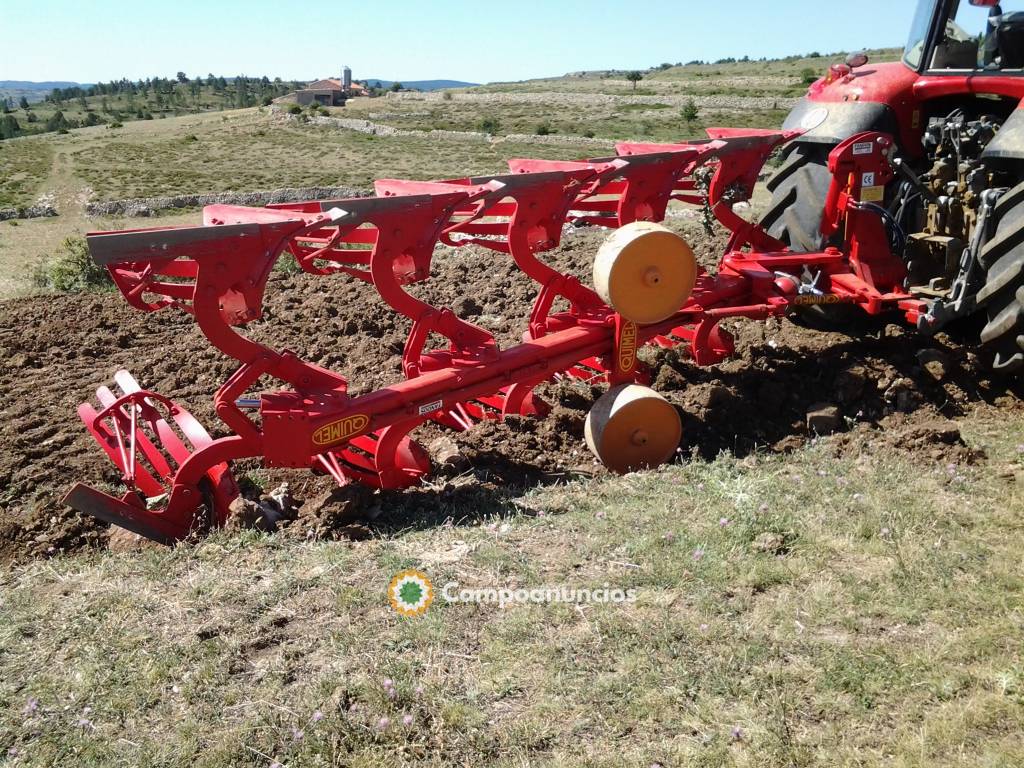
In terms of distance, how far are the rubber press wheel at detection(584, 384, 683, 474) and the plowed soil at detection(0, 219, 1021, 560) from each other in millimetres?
203

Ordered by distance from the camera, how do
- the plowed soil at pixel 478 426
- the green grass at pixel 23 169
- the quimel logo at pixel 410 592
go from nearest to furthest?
1. the quimel logo at pixel 410 592
2. the plowed soil at pixel 478 426
3. the green grass at pixel 23 169

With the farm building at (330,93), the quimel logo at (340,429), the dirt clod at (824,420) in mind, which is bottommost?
the dirt clod at (824,420)

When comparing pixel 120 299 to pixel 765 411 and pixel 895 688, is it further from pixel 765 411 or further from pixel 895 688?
pixel 895 688

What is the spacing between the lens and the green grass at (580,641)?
2.38 meters

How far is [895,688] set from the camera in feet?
8.11

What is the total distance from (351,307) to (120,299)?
263 cm

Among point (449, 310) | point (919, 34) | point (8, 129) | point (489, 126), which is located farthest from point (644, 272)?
point (8, 129)

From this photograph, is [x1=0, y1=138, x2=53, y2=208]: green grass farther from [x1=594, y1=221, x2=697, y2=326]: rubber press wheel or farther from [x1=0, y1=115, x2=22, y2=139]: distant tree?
[x1=594, y1=221, x2=697, y2=326]: rubber press wheel

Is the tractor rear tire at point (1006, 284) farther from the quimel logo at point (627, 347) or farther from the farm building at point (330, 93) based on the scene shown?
the farm building at point (330, 93)

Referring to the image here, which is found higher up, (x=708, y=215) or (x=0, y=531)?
(x=708, y=215)

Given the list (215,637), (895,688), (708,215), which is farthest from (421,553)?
(708,215)

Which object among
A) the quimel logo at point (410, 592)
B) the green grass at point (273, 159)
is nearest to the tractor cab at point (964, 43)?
the quimel logo at point (410, 592)

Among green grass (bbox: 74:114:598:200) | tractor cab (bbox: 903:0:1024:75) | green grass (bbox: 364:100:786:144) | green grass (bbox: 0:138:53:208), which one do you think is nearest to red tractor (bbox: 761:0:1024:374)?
tractor cab (bbox: 903:0:1024:75)

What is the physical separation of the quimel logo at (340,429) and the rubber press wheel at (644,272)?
4.75 feet
